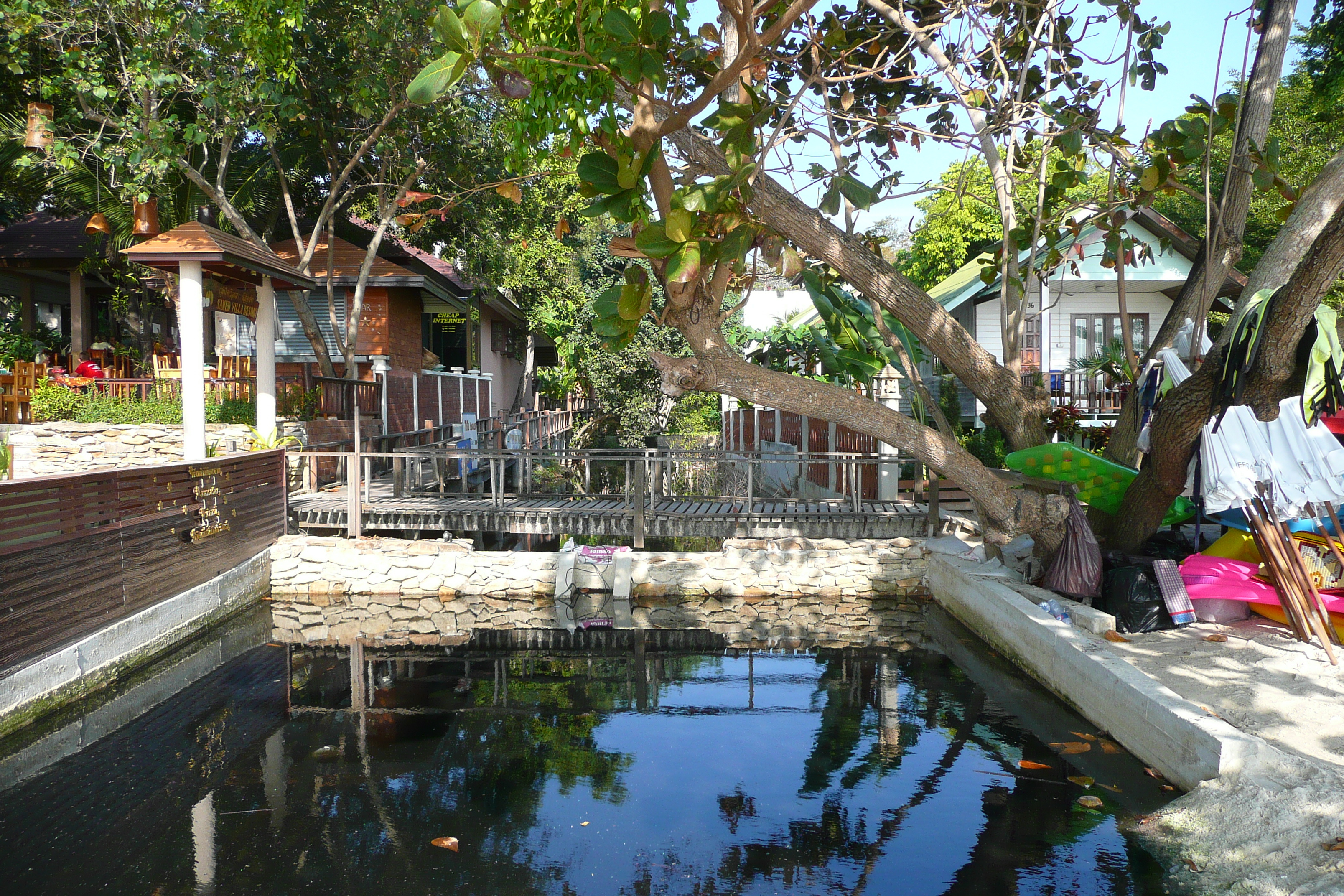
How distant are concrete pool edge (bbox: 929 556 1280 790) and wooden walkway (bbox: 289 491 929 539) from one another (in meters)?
2.34

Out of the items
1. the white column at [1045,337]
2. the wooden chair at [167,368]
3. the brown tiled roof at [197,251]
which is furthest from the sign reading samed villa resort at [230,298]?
the white column at [1045,337]

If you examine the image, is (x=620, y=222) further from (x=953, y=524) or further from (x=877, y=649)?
(x=953, y=524)

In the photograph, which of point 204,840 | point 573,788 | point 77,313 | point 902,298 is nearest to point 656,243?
point 573,788

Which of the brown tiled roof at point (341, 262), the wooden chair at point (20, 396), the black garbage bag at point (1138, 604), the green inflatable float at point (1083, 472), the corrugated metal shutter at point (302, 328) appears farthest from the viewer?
the corrugated metal shutter at point (302, 328)

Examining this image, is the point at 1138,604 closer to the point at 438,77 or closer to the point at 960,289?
the point at 438,77

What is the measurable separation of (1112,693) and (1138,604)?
168 cm

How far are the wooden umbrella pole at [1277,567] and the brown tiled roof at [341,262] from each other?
16.1 meters

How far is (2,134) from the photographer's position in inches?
573

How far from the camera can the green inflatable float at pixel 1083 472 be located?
8.70 meters

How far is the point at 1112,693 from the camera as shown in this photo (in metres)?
6.52

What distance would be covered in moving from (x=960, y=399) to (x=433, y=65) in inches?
755

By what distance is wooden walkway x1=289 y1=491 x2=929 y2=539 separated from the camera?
1232 cm

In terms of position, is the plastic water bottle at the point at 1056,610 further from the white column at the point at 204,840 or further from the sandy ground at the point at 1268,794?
the white column at the point at 204,840

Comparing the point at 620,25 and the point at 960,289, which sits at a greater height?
the point at 960,289
